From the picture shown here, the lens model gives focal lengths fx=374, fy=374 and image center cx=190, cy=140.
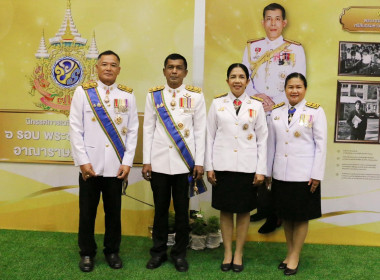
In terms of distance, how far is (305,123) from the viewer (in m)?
2.70

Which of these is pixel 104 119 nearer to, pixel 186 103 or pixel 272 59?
pixel 186 103

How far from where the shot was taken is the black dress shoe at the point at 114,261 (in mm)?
2813

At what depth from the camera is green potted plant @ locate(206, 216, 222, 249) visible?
333 centimetres

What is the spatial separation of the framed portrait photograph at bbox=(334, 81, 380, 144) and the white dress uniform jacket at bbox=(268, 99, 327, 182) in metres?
0.78

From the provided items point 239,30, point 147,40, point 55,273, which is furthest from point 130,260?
point 239,30

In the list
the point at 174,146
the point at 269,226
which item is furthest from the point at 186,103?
the point at 269,226

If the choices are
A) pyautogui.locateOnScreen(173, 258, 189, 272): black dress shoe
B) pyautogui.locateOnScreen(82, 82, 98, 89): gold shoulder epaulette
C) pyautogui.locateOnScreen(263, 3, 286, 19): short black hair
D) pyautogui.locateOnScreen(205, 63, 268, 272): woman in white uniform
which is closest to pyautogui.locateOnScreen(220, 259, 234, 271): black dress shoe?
pyautogui.locateOnScreen(205, 63, 268, 272): woman in white uniform

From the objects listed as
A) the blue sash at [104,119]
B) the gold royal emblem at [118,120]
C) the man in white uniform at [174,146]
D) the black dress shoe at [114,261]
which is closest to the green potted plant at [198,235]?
the man in white uniform at [174,146]

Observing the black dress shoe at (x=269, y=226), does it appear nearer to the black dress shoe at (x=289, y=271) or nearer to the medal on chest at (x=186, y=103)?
the black dress shoe at (x=289, y=271)

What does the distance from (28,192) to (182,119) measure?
187cm

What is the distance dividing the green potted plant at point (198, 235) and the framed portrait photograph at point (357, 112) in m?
1.45

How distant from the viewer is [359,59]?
11.0 feet

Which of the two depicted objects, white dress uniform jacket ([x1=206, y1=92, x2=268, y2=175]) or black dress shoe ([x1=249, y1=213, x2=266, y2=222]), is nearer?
white dress uniform jacket ([x1=206, y1=92, x2=268, y2=175])

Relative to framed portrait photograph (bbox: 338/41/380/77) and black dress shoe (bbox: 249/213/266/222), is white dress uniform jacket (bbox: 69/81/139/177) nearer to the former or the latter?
black dress shoe (bbox: 249/213/266/222)
